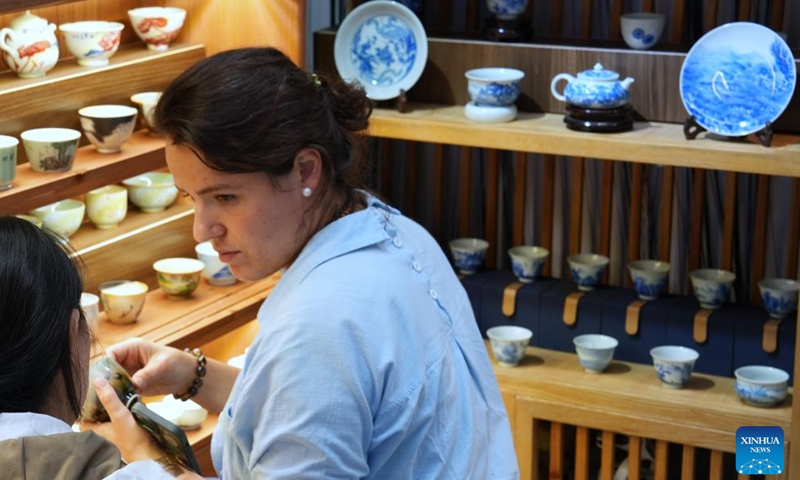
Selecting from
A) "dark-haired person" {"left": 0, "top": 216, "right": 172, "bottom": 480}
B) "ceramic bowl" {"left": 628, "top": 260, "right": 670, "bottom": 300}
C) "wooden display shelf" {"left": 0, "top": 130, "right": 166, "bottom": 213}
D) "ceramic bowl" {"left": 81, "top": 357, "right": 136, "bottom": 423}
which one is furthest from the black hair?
"ceramic bowl" {"left": 628, "top": 260, "right": 670, "bottom": 300}

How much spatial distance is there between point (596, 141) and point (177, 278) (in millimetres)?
911

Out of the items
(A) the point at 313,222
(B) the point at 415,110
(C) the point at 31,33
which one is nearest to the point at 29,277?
(A) the point at 313,222

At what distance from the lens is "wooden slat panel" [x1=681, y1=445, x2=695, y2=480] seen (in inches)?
108

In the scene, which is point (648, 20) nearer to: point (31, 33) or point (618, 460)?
point (618, 460)

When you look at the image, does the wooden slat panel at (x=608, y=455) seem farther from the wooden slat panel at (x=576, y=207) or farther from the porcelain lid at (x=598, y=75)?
the porcelain lid at (x=598, y=75)

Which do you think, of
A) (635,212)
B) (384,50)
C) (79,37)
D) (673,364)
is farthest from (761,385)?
(79,37)

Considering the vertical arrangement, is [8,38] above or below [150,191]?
above

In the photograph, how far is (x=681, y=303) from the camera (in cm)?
296

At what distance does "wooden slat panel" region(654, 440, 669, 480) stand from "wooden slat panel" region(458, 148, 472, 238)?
78cm

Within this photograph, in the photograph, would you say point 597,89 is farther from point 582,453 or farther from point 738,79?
point 582,453

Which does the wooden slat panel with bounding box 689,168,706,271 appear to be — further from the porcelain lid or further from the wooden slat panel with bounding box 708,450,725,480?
the wooden slat panel with bounding box 708,450,725,480

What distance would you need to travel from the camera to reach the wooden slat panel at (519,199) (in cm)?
312

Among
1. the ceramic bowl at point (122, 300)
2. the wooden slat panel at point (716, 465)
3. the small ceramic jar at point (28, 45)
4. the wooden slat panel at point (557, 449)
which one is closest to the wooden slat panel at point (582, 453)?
the wooden slat panel at point (557, 449)

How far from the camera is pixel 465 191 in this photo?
321 cm
